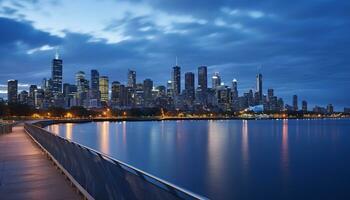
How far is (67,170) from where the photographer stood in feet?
41.9

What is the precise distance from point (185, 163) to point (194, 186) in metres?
14.0

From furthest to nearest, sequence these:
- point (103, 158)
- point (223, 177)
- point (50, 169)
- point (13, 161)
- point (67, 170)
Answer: point (223, 177)
point (13, 161)
point (50, 169)
point (67, 170)
point (103, 158)

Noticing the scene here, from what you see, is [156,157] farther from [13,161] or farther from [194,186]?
[13,161]

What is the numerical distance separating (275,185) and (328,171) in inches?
411

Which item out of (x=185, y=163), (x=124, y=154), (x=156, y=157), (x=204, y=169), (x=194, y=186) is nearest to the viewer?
(x=194, y=186)

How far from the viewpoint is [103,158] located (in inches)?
324

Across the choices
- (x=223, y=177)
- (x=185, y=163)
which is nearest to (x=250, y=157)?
(x=185, y=163)

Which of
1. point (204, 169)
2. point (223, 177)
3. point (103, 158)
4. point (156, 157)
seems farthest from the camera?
point (156, 157)

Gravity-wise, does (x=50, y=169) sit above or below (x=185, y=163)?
above

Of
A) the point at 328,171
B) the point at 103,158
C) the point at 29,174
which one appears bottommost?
the point at 328,171

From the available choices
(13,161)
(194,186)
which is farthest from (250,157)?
(13,161)

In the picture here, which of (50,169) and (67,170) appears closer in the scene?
(67,170)

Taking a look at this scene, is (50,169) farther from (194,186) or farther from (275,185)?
(275,185)

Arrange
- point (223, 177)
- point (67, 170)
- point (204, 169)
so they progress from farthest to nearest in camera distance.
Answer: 1. point (204, 169)
2. point (223, 177)
3. point (67, 170)
